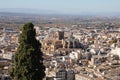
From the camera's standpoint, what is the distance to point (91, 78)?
2934cm

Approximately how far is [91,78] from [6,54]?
19794 millimetres

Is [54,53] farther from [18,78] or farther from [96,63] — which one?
[18,78]

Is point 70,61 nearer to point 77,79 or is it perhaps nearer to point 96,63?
point 96,63

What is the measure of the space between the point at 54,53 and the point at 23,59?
42016mm

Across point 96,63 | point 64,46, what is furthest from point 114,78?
point 64,46

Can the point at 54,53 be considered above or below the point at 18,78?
below

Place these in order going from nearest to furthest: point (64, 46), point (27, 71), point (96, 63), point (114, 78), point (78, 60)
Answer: point (27, 71), point (114, 78), point (96, 63), point (78, 60), point (64, 46)

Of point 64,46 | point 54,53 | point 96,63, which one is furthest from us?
point 64,46

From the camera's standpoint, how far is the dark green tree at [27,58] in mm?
8453

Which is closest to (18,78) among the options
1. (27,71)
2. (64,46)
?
(27,71)

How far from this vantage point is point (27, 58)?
8.48 metres

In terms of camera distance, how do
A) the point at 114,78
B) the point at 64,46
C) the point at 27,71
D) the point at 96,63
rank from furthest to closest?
1. the point at 64,46
2. the point at 96,63
3. the point at 114,78
4. the point at 27,71

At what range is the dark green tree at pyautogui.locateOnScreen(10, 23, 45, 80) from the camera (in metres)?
8.45

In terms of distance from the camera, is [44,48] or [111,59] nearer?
[111,59]
